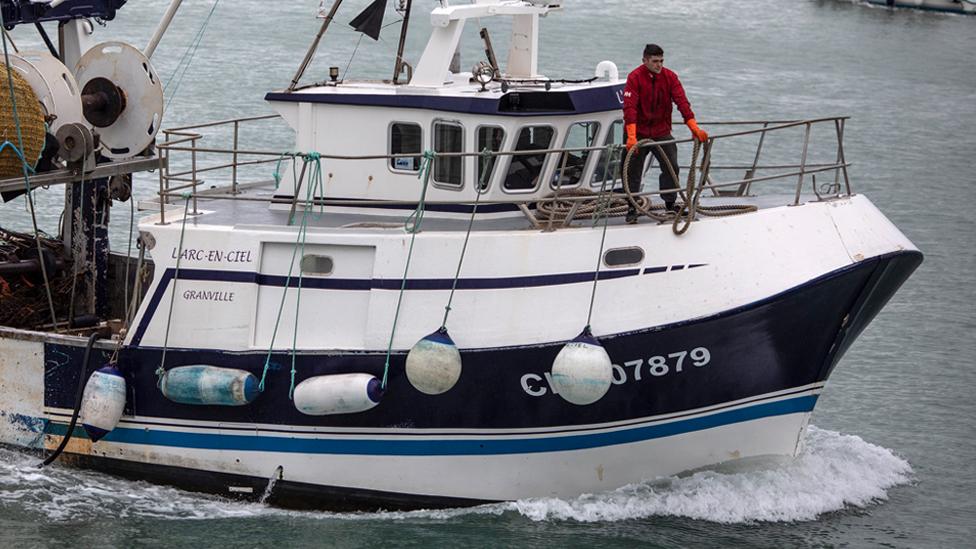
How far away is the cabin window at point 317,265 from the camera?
11.6 meters

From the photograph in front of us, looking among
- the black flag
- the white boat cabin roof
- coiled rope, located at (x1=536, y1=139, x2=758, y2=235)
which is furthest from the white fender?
the black flag

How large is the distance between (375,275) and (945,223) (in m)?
15.4

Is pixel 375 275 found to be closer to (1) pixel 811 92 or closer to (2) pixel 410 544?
(2) pixel 410 544

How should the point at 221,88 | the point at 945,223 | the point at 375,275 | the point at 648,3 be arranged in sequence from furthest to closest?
the point at 648,3
the point at 221,88
the point at 945,223
the point at 375,275

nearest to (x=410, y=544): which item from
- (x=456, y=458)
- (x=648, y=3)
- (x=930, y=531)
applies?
(x=456, y=458)

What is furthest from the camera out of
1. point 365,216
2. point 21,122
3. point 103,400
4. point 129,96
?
point 129,96

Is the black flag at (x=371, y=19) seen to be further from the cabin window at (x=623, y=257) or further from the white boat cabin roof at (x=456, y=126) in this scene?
the cabin window at (x=623, y=257)

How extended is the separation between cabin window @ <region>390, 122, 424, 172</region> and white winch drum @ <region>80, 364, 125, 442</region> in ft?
9.96

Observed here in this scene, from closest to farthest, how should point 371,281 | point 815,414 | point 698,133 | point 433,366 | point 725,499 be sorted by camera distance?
1. point 433,366
2. point 698,133
3. point 371,281
4. point 725,499
5. point 815,414

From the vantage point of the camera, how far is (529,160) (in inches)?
470

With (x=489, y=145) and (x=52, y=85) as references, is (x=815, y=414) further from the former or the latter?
(x=52, y=85)

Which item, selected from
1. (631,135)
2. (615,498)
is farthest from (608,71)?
(615,498)

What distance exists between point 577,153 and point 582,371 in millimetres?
2452

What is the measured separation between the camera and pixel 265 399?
11.7 meters
